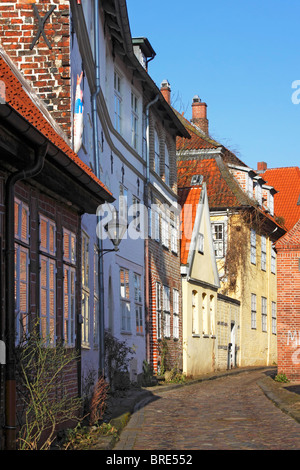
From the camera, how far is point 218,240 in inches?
1420

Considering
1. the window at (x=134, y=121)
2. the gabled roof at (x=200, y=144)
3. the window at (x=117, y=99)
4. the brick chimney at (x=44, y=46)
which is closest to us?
the brick chimney at (x=44, y=46)

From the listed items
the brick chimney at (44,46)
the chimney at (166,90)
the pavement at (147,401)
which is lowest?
the pavement at (147,401)

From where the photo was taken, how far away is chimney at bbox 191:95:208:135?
142 feet

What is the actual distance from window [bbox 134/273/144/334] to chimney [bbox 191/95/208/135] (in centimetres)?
2180

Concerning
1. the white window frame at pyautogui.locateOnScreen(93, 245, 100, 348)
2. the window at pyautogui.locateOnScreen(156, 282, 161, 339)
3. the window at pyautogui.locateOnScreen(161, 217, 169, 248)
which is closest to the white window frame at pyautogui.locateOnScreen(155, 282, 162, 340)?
the window at pyautogui.locateOnScreen(156, 282, 161, 339)

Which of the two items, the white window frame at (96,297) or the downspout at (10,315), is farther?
the white window frame at (96,297)

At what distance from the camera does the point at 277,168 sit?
53969mm

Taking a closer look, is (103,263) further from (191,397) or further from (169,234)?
(169,234)

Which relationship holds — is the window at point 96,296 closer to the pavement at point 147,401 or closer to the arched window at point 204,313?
the pavement at point 147,401

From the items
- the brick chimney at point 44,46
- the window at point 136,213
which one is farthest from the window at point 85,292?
the window at point 136,213

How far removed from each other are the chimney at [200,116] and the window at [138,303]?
21.8 metres

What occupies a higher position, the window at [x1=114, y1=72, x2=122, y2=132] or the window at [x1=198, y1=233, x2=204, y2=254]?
the window at [x1=114, y1=72, x2=122, y2=132]

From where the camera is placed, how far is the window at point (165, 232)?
26.1m

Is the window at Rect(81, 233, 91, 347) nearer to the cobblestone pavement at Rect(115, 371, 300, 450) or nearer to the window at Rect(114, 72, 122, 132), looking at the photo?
the cobblestone pavement at Rect(115, 371, 300, 450)
